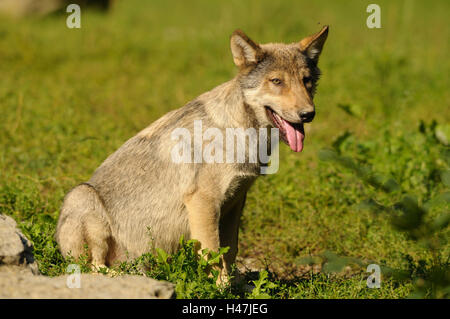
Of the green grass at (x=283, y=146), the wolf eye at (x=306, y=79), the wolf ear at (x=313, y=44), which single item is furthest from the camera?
the green grass at (x=283, y=146)

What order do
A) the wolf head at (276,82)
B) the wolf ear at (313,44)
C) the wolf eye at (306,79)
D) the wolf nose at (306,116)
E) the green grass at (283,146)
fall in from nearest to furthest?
the wolf nose at (306,116), the wolf head at (276,82), the wolf eye at (306,79), the wolf ear at (313,44), the green grass at (283,146)

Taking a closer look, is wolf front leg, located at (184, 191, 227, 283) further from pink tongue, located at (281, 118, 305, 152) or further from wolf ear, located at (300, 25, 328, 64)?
wolf ear, located at (300, 25, 328, 64)

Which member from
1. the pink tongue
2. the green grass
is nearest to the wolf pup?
the pink tongue

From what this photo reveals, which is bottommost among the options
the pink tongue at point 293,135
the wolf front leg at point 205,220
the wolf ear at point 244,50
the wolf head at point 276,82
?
the wolf front leg at point 205,220

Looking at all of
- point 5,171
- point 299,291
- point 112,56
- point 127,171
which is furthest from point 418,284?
point 112,56

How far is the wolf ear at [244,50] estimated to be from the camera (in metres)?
4.38

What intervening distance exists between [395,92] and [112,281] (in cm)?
705

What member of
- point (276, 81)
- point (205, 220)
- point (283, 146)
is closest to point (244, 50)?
point (276, 81)

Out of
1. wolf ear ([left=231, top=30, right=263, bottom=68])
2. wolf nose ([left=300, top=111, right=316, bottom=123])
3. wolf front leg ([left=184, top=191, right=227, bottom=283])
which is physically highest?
wolf ear ([left=231, top=30, right=263, bottom=68])

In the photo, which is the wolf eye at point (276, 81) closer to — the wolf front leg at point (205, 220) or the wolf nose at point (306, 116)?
the wolf nose at point (306, 116)

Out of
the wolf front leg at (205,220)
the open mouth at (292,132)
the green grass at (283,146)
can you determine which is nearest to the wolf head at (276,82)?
the open mouth at (292,132)

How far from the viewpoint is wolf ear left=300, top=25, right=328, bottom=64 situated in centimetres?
461

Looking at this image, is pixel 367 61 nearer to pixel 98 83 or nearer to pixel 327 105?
pixel 327 105

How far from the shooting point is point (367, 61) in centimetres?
1067
